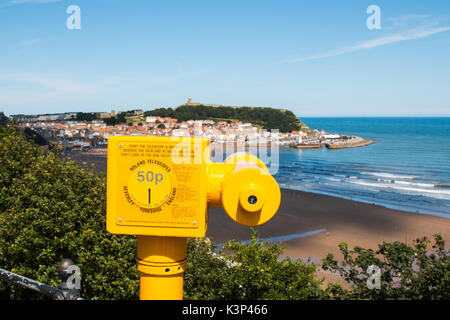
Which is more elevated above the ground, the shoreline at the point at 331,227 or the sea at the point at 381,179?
the sea at the point at 381,179

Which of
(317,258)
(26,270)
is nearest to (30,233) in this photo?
(26,270)

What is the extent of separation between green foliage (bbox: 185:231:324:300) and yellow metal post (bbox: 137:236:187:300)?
3.57 meters

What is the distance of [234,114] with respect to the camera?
14588cm

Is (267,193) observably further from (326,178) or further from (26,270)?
(326,178)

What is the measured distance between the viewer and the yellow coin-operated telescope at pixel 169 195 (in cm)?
242

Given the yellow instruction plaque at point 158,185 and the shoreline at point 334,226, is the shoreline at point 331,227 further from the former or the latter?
the yellow instruction plaque at point 158,185

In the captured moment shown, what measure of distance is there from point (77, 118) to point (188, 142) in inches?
5623

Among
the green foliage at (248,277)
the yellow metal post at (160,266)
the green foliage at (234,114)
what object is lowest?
the green foliage at (248,277)

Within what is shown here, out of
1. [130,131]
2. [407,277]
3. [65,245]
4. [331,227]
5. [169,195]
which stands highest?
[130,131]

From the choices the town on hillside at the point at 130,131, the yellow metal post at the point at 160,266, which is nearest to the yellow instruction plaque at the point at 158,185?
the yellow metal post at the point at 160,266

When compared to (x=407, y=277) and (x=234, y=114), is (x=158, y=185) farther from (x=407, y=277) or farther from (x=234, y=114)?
(x=234, y=114)

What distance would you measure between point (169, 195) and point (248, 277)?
4.73m

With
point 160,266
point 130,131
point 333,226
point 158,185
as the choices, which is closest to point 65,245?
point 160,266

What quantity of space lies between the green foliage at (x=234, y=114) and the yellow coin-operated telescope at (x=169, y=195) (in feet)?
412
